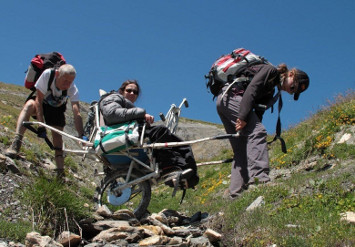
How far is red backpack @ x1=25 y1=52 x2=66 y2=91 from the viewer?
274 inches

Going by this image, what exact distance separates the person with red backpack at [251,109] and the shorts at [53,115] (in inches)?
109

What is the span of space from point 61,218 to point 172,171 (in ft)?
5.71

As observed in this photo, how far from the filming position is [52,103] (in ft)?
23.6

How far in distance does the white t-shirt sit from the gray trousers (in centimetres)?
246

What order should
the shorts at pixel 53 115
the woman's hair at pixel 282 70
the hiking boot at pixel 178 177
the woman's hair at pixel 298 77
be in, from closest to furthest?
the hiking boot at pixel 178 177 → the woman's hair at pixel 298 77 → the woman's hair at pixel 282 70 → the shorts at pixel 53 115

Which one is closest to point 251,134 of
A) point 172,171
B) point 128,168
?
point 172,171

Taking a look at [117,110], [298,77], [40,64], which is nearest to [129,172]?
[117,110]

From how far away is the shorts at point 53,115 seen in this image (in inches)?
287

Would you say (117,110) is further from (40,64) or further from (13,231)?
(13,231)

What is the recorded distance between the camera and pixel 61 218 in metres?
5.18

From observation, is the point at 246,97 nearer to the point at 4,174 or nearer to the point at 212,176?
the point at 4,174

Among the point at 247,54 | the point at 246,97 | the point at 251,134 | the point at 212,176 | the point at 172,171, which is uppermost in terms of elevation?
the point at 247,54

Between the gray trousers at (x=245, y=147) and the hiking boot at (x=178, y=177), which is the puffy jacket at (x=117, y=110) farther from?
the gray trousers at (x=245, y=147)

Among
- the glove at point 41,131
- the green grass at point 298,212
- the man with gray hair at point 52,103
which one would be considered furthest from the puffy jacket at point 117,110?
the green grass at point 298,212
